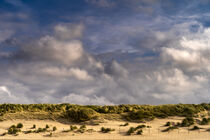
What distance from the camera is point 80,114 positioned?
24.0 metres

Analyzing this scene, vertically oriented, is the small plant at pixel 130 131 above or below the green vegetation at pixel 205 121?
below

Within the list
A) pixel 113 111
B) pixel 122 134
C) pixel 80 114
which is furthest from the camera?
pixel 113 111

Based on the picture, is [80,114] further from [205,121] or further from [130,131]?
[205,121]

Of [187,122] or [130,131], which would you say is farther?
[187,122]

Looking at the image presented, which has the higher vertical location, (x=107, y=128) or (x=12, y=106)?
(x=12, y=106)

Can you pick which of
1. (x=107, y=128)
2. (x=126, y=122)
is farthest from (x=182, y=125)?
(x=107, y=128)

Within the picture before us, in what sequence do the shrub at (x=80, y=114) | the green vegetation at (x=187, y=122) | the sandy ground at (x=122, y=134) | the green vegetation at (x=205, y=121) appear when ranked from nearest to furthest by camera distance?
the sandy ground at (x=122, y=134) → the green vegetation at (x=187, y=122) → the green vegetation at (x=205, y=121) → the shrub at (x=80, y=114)

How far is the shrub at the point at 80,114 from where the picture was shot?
23688 mm

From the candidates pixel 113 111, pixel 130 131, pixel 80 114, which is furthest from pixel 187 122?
pixel 80 114

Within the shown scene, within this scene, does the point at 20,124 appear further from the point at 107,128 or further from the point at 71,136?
the point at 107,128

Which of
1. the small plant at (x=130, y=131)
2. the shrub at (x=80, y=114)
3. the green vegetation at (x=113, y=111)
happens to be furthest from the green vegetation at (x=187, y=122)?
the shrub at (x=80, y=114)

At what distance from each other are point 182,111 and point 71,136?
12.7 meters

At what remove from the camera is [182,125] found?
2078 centimetres

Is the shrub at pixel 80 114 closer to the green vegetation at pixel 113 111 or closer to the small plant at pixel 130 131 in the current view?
the green vegetation at pixel 113 111
